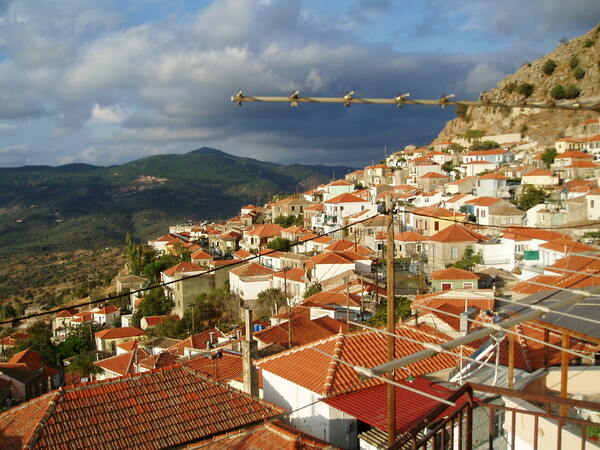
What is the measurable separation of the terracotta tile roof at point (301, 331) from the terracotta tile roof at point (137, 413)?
5968 mm

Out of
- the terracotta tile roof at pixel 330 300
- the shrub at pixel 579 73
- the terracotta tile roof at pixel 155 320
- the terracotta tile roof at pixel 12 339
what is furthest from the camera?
the shrub at pixel 579 73

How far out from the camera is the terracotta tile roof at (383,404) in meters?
7.46

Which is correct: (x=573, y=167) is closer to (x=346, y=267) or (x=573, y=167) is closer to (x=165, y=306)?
(x=346, y=267)

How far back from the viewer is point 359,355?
10773 mm

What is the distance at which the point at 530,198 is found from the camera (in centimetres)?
3841

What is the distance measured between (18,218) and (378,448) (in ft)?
406

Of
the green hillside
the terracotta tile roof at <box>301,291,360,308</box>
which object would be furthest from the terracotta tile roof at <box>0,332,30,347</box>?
the green hillside

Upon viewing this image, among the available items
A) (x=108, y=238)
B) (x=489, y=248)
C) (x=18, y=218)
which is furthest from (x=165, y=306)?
(x=18, y=218)

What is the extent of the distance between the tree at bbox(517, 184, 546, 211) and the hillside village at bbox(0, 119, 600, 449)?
110mm

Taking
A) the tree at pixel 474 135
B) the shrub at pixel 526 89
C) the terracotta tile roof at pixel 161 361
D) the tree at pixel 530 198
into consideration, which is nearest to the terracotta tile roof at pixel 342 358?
the terracotta tile roof at pixel 161 361

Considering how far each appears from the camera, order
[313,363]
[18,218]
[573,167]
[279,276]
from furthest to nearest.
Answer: [18,218]
[573,167]
[279,276]
[313,363]

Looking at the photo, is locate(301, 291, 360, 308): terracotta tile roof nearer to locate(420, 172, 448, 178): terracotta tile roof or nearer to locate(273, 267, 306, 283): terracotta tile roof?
locate(273, 267, 306, 283): terracotta tile roof

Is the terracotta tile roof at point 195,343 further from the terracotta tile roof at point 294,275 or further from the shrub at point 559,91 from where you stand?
the shrub at point 559,91

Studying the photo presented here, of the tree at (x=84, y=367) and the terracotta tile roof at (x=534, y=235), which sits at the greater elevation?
the terracotta tile roof at (x=534, y=235)
